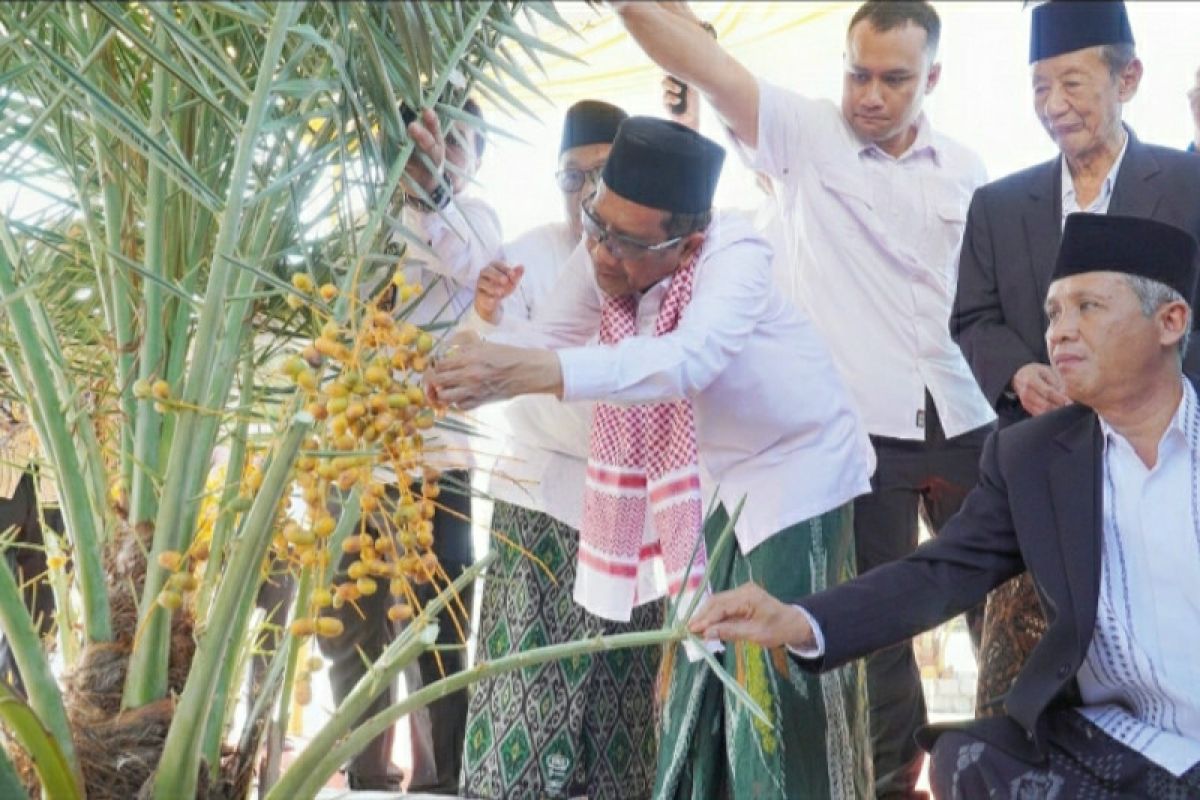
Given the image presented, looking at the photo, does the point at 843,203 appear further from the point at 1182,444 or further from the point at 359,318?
the point at 359,318

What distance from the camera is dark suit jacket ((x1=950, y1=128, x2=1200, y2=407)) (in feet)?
10.2

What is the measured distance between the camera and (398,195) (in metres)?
2.59

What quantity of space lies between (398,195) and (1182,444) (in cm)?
124

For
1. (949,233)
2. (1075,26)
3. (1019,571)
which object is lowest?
(1019,571)

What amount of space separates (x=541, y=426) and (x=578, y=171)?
537 millimetres

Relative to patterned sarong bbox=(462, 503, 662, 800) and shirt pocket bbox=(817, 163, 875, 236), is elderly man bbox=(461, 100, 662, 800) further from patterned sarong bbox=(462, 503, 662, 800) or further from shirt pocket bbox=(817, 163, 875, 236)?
shirt pocket bbox=(817, 163, 875, 236)

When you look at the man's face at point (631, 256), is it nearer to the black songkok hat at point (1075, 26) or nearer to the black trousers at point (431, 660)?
the black songkok hat at point (1075, 26)

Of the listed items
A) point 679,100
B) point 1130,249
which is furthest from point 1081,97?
point 679,100

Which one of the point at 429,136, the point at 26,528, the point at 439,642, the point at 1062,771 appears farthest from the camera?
the point at 26,528

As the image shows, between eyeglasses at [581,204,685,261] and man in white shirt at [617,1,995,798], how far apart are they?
0.86 metres

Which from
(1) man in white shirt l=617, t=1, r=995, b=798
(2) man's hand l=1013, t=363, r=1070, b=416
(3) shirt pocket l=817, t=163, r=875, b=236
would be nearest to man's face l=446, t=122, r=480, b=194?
(1) man in white shirt l=617, t=1, r=995, b=798

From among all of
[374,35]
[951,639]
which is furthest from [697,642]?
[951,639]

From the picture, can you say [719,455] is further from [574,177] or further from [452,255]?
[574,177]

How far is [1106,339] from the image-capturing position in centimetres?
261
